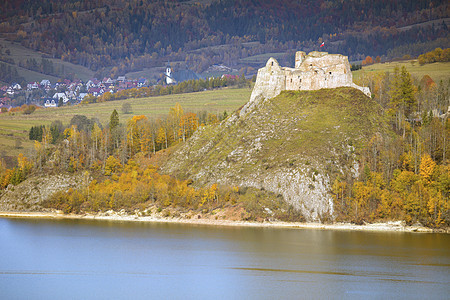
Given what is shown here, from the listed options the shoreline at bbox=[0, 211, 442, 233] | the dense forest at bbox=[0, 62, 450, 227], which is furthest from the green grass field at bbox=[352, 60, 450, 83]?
the shoreline at bbox=[0, 211, 442, 233]

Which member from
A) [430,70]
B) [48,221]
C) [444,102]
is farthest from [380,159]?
[430,70]

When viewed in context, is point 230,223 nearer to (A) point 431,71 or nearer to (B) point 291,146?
(B) point 291,146

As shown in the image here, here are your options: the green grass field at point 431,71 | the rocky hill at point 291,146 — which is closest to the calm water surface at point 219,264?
the rocky hill at point 291,146

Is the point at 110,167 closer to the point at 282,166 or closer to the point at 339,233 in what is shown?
the point at 282,166

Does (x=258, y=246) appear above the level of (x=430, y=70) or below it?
below

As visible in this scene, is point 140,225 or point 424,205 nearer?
point 424,205

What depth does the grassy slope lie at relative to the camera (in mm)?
114812

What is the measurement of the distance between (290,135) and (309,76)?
21172 millimetres

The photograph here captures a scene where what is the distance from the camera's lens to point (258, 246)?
88625mm

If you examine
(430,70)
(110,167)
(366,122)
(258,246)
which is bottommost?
(258,246)

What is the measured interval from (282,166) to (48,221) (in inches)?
1953


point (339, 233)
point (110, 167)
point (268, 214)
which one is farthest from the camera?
point (110, 167)

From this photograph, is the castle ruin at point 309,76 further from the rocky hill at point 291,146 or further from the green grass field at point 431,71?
the green grass field at point 431,71

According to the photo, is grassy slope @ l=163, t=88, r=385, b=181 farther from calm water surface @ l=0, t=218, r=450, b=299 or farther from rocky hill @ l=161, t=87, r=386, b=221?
calm water surface @ l=0, t=218, r=450, b=299
